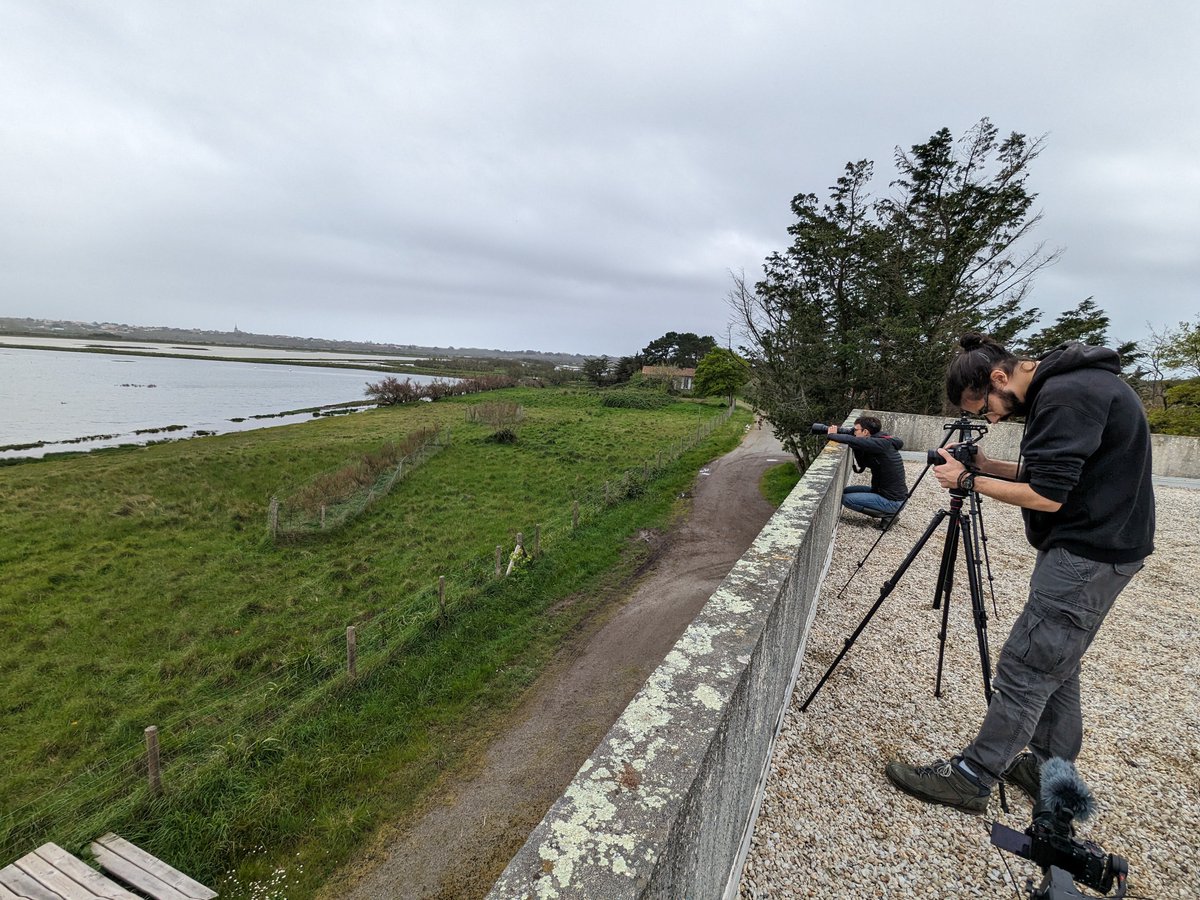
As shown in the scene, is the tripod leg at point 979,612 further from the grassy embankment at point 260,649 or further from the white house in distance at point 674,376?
the white house in distance at point 674,376

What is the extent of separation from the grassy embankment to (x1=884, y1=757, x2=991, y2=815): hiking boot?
17.9 ft

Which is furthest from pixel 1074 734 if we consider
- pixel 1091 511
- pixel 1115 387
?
pixel 1115 387

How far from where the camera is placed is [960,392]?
8.78 feet

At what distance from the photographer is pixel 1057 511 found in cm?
229

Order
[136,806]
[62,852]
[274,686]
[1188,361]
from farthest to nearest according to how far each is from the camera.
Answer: [1188,361] < [274,686] < [136,806] < [62,852]

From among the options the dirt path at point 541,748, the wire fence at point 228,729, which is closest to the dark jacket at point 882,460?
the dirt path at point 541,748

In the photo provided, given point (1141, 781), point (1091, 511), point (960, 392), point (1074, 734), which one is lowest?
point (1141, 781)

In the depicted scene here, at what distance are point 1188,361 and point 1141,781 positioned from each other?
97.2ft

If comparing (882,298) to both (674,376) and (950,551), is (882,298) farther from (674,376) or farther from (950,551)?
(674,376)

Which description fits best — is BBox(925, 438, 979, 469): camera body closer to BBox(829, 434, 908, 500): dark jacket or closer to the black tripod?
the black tripod

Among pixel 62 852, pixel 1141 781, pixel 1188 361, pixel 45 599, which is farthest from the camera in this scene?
pixel 1188 361

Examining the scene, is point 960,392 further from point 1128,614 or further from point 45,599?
point 45,599

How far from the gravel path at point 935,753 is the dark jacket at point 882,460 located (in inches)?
65.6

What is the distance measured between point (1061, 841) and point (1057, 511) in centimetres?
149
